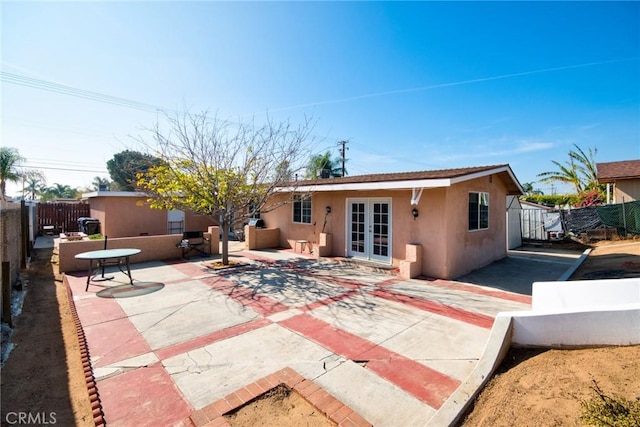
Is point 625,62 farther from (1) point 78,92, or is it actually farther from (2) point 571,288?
(1) point 78,92

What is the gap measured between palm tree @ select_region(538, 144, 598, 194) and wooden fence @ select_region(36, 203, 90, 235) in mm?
39500

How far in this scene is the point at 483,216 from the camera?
10.6 metres

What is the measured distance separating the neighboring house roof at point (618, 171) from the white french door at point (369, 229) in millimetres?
16816

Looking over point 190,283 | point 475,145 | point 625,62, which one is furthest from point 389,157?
point 190,283

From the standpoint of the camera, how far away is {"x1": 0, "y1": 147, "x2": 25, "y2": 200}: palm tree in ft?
64.8

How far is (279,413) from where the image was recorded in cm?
290

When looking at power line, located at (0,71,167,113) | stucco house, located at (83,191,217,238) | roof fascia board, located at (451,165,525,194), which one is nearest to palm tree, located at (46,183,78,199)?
power line, located at (0,71,167,113)

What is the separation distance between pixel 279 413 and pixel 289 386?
42cm

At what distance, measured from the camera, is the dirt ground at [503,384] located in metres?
2.59

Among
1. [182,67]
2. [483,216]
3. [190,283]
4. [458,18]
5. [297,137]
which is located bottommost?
[190,283]

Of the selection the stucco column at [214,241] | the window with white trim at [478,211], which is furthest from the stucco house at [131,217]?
the window with white trim at [478,211]

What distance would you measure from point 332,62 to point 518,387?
507 inches

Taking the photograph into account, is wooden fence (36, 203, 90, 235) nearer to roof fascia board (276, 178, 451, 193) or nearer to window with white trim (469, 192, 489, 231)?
roof fascia board (276, 178, 451, 193)

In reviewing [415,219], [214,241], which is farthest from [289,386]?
[214,241]
